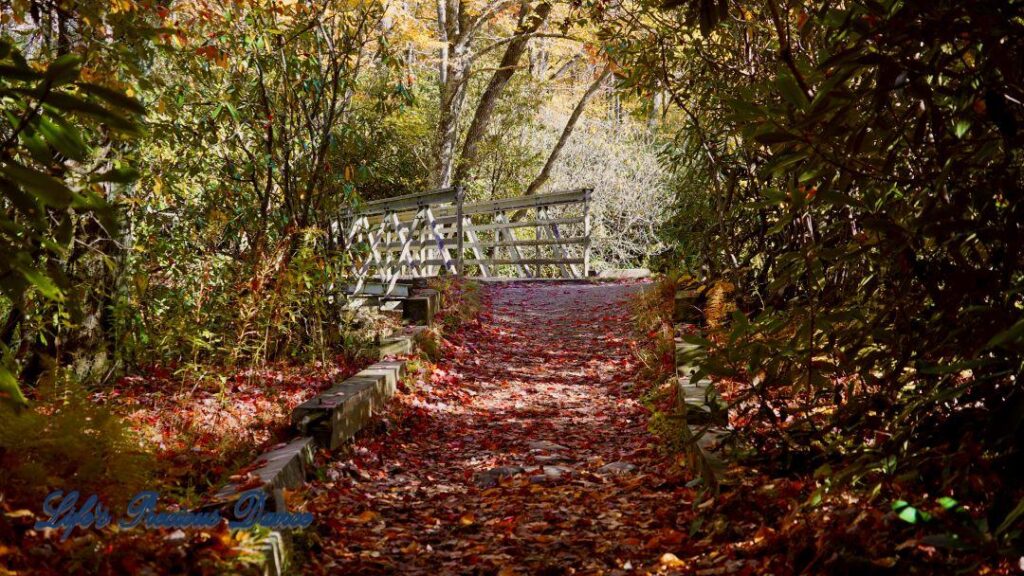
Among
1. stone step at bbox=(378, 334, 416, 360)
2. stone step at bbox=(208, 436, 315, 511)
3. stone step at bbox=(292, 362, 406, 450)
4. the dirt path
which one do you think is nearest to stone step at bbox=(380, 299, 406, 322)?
the dirt path

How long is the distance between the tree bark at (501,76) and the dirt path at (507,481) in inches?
334

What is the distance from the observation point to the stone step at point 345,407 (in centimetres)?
470

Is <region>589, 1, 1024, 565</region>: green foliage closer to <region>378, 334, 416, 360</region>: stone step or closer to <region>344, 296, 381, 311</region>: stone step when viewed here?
<region>378, 334, 416, 360</region>: stone step

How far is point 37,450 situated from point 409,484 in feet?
7.37

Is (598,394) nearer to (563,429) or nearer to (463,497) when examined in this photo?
(563,429)

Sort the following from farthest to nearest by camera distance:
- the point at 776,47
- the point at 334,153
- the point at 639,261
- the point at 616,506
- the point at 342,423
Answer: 1. the point at 639,261
2. the point at 334,153
3. the point at 776,47
4. the point at 342,423
5. the point at 616,506

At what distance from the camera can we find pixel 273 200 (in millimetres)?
6660

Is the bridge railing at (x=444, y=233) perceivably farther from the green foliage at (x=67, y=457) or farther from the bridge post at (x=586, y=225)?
the green foliage at (x=67, y=457)

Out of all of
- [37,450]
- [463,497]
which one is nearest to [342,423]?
[463,497]

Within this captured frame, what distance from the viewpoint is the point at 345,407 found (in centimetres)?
494

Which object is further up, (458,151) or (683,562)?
(458,151)

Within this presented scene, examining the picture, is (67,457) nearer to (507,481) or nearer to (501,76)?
(507,481)

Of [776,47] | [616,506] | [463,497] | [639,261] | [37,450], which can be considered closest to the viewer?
[37,450]

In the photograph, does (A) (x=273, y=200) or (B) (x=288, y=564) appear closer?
(B) (x=288, y=564)
